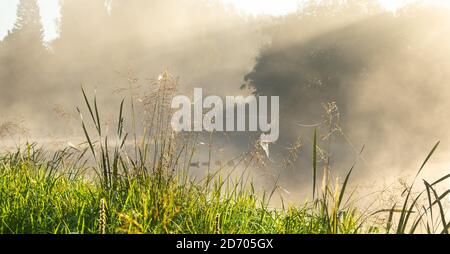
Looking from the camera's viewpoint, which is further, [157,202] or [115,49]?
[115,49]

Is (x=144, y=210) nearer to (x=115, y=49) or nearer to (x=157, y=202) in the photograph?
(x=157, y=202)

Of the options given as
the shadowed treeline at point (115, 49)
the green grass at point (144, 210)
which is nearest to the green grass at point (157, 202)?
the green grass at point (144, 210)

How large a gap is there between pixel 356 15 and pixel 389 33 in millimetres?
2737

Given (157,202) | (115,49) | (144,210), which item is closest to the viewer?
(144,210)

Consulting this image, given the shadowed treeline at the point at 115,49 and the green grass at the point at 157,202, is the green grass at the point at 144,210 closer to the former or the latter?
the green grass at the point at 157,202

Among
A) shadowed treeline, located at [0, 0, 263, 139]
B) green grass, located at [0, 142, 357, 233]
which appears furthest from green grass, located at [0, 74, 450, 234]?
shadowed treeline, located at [0, 0, 263, 139]

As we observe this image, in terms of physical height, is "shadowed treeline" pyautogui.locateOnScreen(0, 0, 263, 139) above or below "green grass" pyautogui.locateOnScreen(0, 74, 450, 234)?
above

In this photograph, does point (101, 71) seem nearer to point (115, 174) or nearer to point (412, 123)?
point (412, 123)

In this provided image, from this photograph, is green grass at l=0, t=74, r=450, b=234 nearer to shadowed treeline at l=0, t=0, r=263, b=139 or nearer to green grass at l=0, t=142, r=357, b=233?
green grass at l=0, t=142, r=357, b=233

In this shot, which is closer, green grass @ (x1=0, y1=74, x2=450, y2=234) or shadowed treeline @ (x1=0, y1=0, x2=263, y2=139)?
green grass @ (x1=0, y1=74, x2=450, y2=234)

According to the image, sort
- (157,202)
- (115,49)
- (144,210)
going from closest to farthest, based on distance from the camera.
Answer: (144,210)
(157,202)
(115,49)

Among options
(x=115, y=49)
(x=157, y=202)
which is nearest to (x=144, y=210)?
(x=157, y=202)

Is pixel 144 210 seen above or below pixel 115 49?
below
